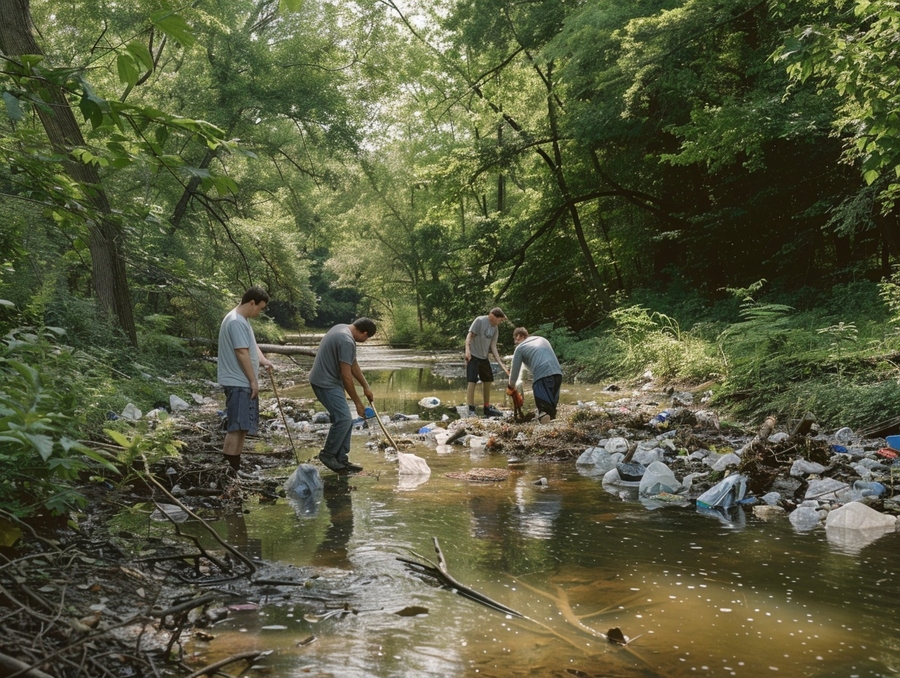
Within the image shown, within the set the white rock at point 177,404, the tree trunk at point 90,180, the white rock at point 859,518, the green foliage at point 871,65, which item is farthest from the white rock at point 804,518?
the white rock at point 177,404

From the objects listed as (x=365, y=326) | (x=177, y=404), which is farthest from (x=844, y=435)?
(x=177, y=404)

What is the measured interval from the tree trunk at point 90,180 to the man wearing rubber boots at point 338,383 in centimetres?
236

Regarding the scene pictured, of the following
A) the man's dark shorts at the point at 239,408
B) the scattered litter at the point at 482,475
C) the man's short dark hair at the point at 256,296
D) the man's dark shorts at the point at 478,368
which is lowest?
the scattered litter at the point at 482,475

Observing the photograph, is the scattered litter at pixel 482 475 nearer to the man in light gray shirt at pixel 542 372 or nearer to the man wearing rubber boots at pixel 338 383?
the man wearing rubber boots at pixel 338 383

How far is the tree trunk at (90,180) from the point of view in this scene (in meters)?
7.84

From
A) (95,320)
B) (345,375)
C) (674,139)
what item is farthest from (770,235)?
(95,320)

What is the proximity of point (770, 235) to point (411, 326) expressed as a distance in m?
28.0

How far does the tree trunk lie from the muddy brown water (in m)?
2.70

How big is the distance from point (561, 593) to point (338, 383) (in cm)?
438

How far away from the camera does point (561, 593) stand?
4.24 m

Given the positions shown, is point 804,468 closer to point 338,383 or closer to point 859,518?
point 859,518

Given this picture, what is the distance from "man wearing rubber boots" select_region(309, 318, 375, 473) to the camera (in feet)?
25.7

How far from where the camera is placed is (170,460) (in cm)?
674

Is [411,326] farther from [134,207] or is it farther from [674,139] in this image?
[134,207]
